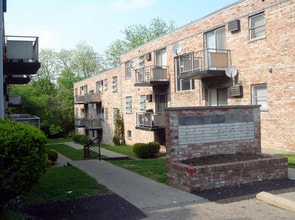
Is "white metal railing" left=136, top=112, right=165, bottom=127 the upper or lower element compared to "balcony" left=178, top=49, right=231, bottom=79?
lower

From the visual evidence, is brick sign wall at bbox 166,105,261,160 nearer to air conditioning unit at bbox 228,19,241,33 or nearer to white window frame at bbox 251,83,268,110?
white window frame at bbox 251,83,268,110

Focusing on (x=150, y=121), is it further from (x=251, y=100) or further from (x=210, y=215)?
(x=210, y=215)

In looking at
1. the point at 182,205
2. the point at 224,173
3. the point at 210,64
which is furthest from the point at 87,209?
the point at 210,64

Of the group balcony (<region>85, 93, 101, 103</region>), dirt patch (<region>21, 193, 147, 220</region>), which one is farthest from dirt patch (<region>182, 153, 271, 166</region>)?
balcony (<region>85, 93, 101, 103</region>)

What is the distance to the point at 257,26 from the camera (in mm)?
15375

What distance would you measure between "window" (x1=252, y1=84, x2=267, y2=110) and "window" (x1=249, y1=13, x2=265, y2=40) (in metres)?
2.30

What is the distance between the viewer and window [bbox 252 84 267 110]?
15141mm

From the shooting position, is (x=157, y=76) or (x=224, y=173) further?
(x=157, y=76)

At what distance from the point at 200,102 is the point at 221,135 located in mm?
10575

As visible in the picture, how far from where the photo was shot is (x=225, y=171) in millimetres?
7488

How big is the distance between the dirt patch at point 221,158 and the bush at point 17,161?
12.2ft

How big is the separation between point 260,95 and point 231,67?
6.80ft

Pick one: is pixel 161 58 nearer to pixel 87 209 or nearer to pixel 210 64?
pixel 210 64

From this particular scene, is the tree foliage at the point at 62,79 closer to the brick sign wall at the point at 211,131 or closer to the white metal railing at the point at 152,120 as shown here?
the white metal railing at the point at 152,120
